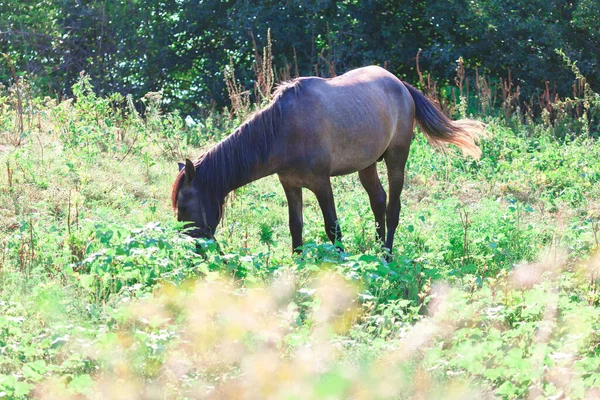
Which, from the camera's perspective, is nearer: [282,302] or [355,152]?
[282,302]

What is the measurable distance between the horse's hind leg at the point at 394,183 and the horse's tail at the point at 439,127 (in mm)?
389

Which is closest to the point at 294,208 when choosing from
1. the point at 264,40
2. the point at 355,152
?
the point at 355,152

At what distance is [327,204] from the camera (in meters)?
7.10

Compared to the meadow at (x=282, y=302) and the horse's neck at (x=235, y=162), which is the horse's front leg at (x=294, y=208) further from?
the horse's neck at (x=235, y=162)

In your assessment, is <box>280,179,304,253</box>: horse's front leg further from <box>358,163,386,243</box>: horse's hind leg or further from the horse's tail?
the horse's tail

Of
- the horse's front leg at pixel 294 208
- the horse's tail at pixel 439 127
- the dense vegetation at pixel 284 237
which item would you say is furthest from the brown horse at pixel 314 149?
the dense vegetation at pixel 284 237

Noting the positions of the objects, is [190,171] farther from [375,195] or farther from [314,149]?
[375,195]

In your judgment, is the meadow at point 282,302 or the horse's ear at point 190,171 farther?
the horse's ear at point 190,171

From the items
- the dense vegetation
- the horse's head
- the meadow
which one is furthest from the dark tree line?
the horse's head

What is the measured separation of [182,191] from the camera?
6.59m

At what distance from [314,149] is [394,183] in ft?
4.53

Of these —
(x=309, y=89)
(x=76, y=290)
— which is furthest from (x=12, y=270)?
(x=309, y=89)

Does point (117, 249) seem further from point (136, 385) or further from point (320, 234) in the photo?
point (320, 234)

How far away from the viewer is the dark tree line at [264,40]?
14305 mm
